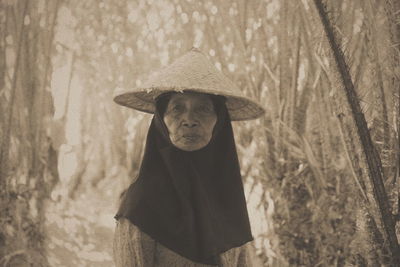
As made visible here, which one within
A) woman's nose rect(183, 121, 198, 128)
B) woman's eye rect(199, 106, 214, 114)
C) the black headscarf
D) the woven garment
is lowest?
the woven garment

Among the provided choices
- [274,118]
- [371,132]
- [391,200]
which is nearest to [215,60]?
[274,118]

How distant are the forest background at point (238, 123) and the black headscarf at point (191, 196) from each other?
0.73 meters

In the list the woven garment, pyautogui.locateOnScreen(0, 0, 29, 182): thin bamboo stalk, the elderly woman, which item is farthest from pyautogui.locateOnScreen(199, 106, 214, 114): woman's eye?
pyautogui.locateOnScreen(0, 0, 29, 182): thin bamboo stalk

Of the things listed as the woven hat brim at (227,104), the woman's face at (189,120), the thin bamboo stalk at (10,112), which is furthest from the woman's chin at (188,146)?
the thin bamboo stalk at (10,112)

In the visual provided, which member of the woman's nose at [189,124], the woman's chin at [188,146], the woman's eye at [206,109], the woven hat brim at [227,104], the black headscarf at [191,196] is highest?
the woven hat brim at [227,104]

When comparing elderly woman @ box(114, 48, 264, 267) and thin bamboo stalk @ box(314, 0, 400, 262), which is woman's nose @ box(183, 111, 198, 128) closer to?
elderly woman @ box(114, 48, 264, 267)

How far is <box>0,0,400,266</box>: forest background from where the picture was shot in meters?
1.47

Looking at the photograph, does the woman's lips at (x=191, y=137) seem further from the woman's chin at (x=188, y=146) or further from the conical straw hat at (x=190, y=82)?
the conical straw hat at (x=190, y=82)

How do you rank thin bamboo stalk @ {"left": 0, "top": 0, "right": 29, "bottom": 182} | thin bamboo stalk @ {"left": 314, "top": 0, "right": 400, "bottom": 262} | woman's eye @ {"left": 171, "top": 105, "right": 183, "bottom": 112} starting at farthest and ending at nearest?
thin bamboo stalk @ {"left": 0, "top": 0, "right": 29, "bottom": 182}, thin bamboo stalk @ {"left": 314, "top": 0, "right": 400, "bottom": 262}, woman's eye @ {"left": 171, "top": 105, "right": 183, "bottom": 112}

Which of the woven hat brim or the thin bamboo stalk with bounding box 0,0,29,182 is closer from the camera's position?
the woven hat brim

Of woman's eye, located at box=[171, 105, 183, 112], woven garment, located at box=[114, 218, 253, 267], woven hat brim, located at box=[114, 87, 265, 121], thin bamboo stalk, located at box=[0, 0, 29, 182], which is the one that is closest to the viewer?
woven garment, located at box=[114, 218, 253, 267]

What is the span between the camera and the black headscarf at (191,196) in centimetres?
83

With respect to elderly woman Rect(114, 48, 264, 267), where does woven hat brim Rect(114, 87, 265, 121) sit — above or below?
above

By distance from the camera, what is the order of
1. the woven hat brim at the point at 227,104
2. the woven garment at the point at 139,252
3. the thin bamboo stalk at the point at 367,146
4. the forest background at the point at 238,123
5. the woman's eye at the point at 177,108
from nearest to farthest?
the woven garment at the point at 139,252, the woman's eye at the point at 177,108, the woven hat brim at the point at 227,104, the thin bamboo stalk at the point at 367,146, the forest background at the point at 238,123
